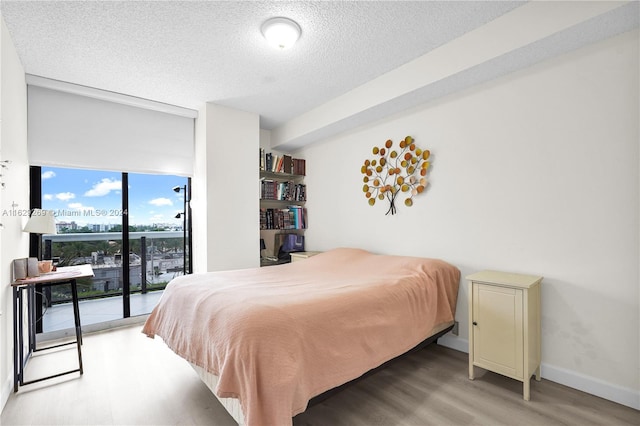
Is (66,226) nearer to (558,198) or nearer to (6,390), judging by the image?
(6,390)

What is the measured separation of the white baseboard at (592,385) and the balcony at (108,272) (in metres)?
3.88

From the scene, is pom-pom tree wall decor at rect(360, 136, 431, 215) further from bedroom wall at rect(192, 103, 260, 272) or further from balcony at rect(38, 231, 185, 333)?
balcony at rect(38, 231, 185, 333)

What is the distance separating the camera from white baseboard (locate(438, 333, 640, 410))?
71.7 inches

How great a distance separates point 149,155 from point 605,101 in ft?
13.4

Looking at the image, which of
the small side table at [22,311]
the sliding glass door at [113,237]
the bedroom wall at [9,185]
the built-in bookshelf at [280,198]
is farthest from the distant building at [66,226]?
the built-in bookshelf at [280,198]

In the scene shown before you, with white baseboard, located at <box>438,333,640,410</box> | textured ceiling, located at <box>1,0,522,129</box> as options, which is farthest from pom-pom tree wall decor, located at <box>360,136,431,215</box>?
white baseboard, located at <box>438,333,640,410</box>

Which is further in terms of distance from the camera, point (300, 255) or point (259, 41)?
point (300, 255)

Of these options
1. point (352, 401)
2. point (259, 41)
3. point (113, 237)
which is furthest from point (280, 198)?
point (352, 401)

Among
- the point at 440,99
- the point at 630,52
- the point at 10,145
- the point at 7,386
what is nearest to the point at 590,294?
the point at 630,52

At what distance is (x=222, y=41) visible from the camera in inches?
90.2

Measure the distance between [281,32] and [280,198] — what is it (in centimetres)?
234

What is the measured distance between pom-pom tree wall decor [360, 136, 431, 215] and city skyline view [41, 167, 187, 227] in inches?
93.3

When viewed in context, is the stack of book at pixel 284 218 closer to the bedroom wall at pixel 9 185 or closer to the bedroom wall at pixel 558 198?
the bedroom wall at pixel 558 198

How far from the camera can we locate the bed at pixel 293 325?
136 cm
